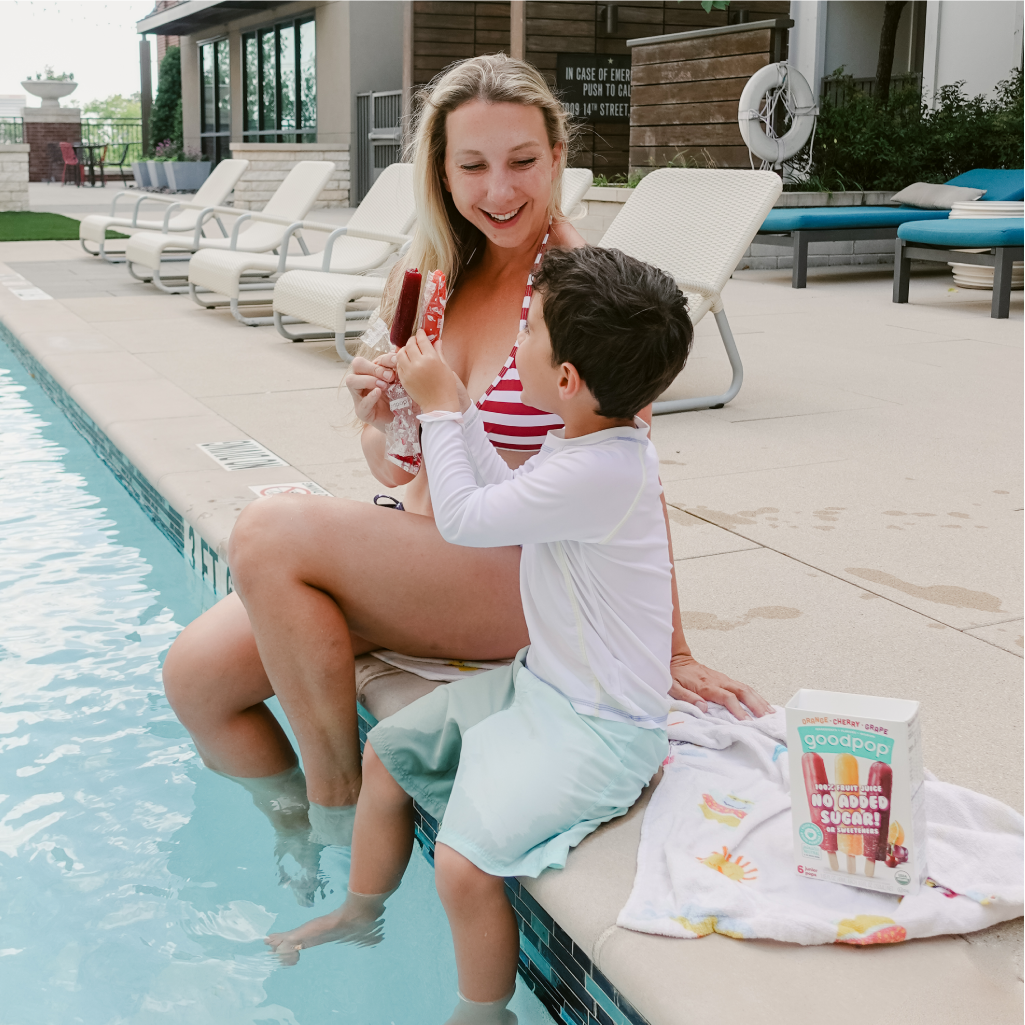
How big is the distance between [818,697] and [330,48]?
18.4 meters

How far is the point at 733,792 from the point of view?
5.45 feet

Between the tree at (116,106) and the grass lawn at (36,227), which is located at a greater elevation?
the tree at (116,106)

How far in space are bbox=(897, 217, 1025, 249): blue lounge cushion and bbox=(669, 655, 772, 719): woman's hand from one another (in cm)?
571

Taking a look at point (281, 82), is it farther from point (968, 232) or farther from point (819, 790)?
point (819, 790)

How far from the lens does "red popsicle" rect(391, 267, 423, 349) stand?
184cm

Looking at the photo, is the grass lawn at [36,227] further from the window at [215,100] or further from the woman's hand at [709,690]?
the woman's hand at [709,690]

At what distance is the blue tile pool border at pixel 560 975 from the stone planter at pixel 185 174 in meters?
21.9

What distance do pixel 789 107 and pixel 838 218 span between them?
1.42m

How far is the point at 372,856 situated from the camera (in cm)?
171

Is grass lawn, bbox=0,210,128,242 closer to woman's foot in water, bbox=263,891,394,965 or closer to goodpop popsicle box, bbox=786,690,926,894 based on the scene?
woman's foot in water, bbox=263,891,394,965

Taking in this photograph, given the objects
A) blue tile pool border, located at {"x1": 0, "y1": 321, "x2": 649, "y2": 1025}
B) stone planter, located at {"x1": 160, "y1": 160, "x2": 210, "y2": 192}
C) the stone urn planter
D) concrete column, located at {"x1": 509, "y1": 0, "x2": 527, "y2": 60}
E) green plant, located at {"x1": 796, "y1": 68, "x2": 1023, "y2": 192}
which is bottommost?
blue tile pool border, located at {"x1": 0, "y1": 321, "x2": 649, "y2": 1025}

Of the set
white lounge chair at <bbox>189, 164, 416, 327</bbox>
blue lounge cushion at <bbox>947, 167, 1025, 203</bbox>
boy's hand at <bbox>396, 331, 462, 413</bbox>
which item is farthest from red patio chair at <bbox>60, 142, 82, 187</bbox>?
boy's hand at <bbox>396, 331, 462, 413</bbox>

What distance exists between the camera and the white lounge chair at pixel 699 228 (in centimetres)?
436

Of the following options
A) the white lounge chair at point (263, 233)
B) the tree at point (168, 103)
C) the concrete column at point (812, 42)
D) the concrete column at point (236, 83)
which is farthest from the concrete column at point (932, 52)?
the tree at point (168, 103)
